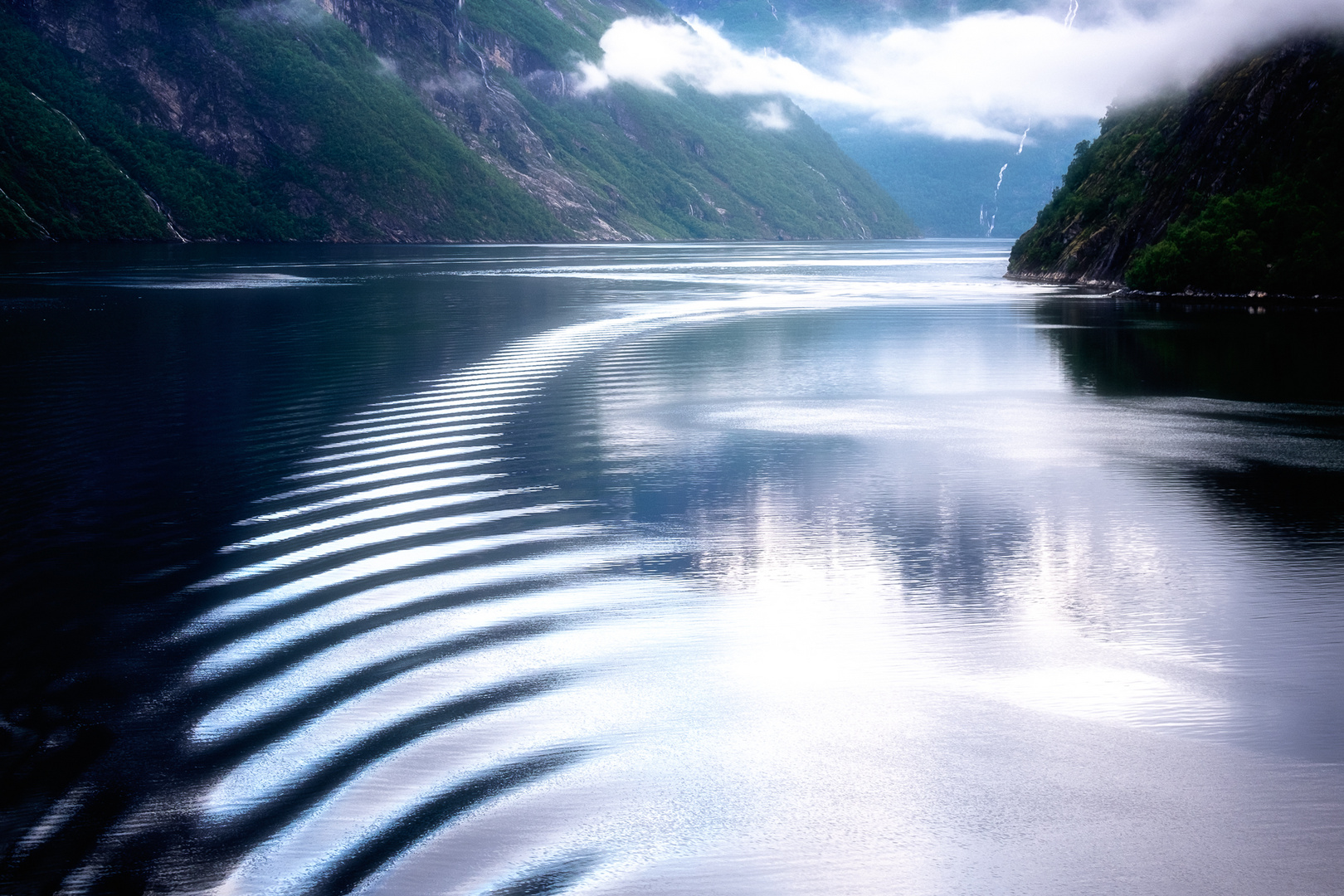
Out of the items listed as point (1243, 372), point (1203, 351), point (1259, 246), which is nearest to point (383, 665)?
point (1243, 372)

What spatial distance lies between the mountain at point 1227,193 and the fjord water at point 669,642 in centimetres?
3921

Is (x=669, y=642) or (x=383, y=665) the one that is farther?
(x=669, y=642)

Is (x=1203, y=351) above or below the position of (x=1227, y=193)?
below

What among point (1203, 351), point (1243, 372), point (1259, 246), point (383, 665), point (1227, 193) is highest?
point (1227, 193)

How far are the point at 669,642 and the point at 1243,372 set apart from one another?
2671cm

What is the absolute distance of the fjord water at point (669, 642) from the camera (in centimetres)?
785

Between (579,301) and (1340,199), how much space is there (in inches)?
1519

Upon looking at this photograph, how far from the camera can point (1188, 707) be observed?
10180 mm

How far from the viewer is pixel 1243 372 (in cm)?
3362

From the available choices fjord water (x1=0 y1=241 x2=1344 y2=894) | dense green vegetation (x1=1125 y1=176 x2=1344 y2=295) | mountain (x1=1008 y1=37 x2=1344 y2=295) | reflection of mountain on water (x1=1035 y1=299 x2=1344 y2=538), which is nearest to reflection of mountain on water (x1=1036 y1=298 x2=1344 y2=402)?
reflection of mountain on water (x1=1035 y1=299 x2=1344 y2=538)

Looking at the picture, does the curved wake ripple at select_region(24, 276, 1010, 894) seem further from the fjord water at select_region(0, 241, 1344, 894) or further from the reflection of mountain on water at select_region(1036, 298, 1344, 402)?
the reflection of mountain on water at select_region(1036, 298, 1344, 402)

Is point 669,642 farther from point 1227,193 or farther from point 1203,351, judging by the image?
point 1227,193

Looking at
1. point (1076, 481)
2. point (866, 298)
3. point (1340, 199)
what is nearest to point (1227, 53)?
point (1340, 199)

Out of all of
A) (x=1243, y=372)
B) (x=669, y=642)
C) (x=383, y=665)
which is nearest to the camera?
(x=383, y=665)
